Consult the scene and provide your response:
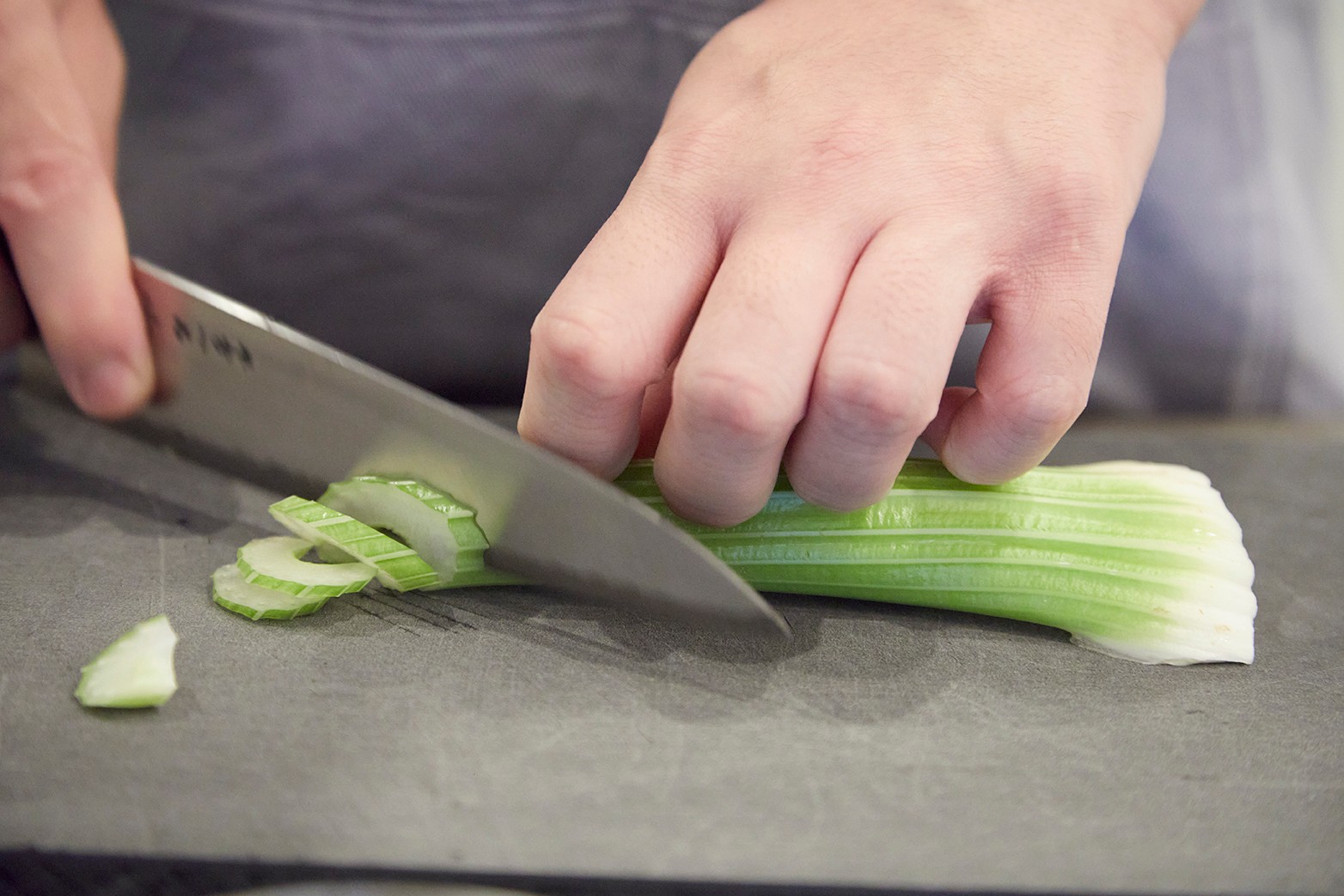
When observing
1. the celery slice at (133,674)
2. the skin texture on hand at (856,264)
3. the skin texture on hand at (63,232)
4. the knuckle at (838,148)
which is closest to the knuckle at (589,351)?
the skin texture on hand at (856,264)

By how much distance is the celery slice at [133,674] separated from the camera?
3.58 ft

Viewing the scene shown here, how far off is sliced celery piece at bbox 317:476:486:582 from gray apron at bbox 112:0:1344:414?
33.6 inches

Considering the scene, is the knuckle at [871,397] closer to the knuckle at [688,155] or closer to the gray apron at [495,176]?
the knuckle at [688,155]

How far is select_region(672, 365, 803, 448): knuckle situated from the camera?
1.05m

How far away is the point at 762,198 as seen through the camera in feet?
3.94

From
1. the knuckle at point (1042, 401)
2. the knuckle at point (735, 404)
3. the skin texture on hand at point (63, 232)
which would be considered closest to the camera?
the knuckle at point (735, 404)

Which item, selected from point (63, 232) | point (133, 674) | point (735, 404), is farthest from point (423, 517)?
point (63, 232)

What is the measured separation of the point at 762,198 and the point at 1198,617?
0.81 meters

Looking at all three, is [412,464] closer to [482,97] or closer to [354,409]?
[354,409]

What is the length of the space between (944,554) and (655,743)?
522 mm

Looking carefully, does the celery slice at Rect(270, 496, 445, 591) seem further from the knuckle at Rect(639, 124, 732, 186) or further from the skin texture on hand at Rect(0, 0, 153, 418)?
the knuckle at Rect(639, 124, 732, 186)

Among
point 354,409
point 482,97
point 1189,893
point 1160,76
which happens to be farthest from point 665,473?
point 482,97

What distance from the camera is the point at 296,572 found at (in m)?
1.28

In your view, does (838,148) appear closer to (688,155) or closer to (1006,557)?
(688,155)
